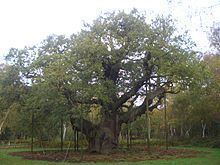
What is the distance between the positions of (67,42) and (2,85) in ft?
20.0

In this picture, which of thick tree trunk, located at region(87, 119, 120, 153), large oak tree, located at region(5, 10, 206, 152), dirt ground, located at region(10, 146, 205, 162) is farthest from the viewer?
thick tree trunk, located at region(87, 119, 120, 153)

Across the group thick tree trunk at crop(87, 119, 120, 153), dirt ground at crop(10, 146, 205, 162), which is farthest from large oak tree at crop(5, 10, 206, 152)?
dirt ground at crop(10, 146, 205, 162)

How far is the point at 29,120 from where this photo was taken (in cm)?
3334

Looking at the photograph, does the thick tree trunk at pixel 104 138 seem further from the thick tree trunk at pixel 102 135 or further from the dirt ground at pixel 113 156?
the dirt ground at pixel 113 156

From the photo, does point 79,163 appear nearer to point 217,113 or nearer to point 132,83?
point 132,83

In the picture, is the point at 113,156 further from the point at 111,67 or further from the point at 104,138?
the point at 111,67

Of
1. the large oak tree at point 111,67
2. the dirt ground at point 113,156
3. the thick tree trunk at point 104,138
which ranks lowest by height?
the dirt ground at point 113,156

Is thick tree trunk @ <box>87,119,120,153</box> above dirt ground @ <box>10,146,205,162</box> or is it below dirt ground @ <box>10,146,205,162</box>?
above

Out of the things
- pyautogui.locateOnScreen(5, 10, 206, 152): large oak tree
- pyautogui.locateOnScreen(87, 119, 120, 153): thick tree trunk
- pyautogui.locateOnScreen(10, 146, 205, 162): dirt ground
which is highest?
pyautogui.locateOnScreen(5, 10, 206, 152): large oak tree

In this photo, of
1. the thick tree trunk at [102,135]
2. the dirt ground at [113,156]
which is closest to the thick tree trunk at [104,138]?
the thick tree trunk at [102,135]

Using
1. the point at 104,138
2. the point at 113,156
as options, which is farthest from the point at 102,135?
the point at 113,156

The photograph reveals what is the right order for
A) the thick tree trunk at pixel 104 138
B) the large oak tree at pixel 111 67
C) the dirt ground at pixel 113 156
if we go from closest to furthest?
1. the dirt ground at pixel 113 156
2. the large oak tree at pixel 111 67
3. the thick tree trunk at pixel 104 138

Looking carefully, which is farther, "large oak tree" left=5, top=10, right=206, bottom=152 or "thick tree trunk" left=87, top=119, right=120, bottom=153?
"thick tree trunk" left=87, top=119, right=120, bottom=153

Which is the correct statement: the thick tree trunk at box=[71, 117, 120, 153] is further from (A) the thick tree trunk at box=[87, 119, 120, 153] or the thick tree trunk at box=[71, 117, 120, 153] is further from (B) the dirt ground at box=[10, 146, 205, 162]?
(B) the dirt ground at box=[10, 146, 205, 162]
